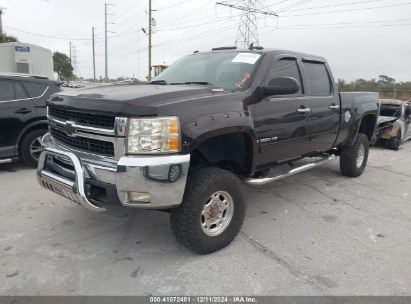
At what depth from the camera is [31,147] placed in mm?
6504

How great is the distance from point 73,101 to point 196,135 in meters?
1.19

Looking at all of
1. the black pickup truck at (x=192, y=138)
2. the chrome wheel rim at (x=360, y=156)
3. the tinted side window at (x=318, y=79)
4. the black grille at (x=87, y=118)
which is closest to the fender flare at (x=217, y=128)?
the black pickup truck at (x=192, y=138)

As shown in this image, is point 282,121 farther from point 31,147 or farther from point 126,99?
point 31,147

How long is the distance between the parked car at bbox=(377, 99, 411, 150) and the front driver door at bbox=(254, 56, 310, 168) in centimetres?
594

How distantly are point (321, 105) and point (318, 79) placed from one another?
0.48 metres

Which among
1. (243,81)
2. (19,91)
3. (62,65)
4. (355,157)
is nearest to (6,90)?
(19,91)

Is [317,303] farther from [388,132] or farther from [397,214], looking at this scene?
[388,132]

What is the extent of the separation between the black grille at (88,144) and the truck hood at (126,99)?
0.27 m

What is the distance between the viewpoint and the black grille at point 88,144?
3.11 metres

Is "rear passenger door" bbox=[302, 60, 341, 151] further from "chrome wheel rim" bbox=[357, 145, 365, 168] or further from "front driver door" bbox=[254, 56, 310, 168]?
"chrome wheel rim" bbox=[357, 145, 365, 168]

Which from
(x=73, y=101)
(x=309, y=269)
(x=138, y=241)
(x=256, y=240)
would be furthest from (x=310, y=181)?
(x=73, y=101)

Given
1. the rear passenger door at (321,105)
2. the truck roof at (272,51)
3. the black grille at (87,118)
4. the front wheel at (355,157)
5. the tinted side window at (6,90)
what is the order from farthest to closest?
the tinted side window at (6,90) → the front wheel at (355,157) → the rear passenger door at (321,105) → the truck roof at (272,51) → the black grille at (87,118)

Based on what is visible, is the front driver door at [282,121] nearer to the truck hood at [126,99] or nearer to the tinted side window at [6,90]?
the truck hood at [126,99]

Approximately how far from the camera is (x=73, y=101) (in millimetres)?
3361
